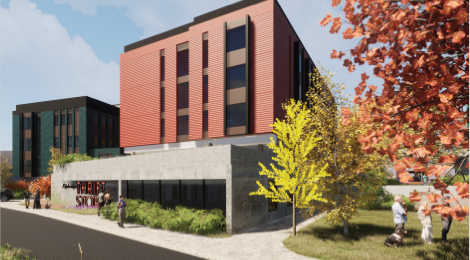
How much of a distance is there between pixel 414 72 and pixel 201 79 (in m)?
26.0

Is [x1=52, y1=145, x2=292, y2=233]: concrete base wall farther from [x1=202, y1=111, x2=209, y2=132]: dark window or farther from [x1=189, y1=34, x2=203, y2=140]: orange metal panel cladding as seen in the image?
[x1=202, y1=111, x2=209, y2=132]: dark window

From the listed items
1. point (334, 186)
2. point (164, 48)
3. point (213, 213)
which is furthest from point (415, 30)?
point (164, 48)

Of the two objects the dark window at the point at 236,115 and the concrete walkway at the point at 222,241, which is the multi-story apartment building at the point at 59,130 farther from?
the concrete walkway at the point at 222,241

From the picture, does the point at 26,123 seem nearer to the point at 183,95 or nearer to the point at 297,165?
the point at 183,95

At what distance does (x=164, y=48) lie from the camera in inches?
1304

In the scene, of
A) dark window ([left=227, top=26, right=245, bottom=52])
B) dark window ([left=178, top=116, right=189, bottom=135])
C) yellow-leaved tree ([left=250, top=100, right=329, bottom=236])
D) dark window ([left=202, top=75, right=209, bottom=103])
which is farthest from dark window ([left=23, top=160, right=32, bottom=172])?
yellow-leaved tree ([left=250, top=100, right=329, bottom=236])

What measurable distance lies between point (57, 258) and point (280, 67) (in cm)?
2386

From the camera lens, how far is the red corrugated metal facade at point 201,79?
2647 cm

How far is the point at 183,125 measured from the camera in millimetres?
31812

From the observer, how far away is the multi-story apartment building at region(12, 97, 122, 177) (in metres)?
45.2

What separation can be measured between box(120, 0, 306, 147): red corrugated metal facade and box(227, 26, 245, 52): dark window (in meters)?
0.91

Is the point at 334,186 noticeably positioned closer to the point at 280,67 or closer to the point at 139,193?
the point at 139,193

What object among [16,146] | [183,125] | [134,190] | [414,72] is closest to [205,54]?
[183,125]

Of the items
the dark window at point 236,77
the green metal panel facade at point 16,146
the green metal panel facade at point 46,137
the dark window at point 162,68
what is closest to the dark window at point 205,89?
the dark window at point 236,77
